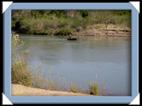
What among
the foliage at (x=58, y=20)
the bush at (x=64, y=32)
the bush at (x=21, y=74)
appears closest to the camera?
the foliage at (x=58, y=20)

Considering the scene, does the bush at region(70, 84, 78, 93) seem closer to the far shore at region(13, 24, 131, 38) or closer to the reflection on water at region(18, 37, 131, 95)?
the reflection on water at region(18, 37, 131, 95)

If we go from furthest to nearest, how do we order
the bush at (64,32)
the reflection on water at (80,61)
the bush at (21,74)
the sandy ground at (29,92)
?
the reflection on water at (80,61), the bush at (21,74), the bush at (64,32), the sandy ground at (29,92)

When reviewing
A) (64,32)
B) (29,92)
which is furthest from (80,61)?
(29,92)

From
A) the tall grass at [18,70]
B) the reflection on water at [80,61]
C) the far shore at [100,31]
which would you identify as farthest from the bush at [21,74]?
the far shore at [100,31]

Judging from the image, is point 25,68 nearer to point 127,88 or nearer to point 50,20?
point 50,20

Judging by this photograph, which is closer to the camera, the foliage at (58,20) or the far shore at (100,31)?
the foliage at (58,20)

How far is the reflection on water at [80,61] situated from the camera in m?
9.63

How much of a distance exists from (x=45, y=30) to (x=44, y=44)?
1199mm

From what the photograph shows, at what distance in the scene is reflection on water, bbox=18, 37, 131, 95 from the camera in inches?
379

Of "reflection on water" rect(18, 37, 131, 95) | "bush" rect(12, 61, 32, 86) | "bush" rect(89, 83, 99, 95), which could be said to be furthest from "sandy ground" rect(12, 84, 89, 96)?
"reflection on water" rect(18, 37, 131, 95)

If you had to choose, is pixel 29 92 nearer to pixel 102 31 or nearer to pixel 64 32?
pixel 64 32

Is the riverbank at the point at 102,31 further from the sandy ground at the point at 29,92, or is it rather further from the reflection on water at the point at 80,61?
the sandy ground at the point at 29,92

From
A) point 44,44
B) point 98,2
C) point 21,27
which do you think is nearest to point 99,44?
point 44,44

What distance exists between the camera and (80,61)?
33.0 feet
